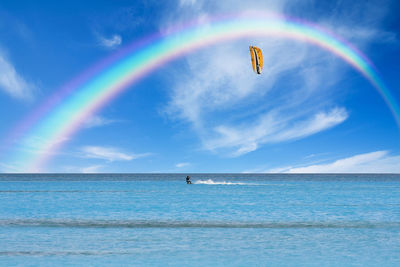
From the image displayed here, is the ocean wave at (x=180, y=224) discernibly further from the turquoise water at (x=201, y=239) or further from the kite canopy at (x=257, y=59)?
the kite canopy at (x=257, y=59)

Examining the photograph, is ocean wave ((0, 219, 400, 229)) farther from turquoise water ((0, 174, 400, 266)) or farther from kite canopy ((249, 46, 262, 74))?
kite canopy ((249, 46, 262, 74))

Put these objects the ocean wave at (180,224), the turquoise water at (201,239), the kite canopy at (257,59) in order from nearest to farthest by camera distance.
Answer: the turquoise water at (201,239), the ocean wave at (180,224), the kite canopy at (257,59)

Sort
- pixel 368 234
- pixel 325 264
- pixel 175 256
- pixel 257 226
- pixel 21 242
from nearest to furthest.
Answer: pixel 325 264 → pixel 175 256 → pixel 21 242 → pixel 368 234 → pixel 257 226

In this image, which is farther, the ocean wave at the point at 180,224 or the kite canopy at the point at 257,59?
the kite canopy at the point at 257,59

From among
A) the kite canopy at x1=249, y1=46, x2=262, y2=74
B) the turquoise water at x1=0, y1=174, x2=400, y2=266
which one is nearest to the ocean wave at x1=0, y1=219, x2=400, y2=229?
the turquoise water at x1=0, y1=174, x2=400, y2=266

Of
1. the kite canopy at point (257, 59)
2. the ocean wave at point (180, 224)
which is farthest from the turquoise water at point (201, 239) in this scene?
the kite canopy at point (257, 59)

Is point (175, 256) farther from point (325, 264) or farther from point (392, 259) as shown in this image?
point (392, 259)

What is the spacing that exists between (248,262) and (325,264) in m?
3.26

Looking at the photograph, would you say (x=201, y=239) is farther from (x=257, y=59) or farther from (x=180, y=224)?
(x=257, y=59)

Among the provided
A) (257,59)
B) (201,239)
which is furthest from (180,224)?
(257,59)

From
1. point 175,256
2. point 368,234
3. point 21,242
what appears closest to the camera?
point 175,256

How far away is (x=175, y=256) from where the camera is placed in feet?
59.5

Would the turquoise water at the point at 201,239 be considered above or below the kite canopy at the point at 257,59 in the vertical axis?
below

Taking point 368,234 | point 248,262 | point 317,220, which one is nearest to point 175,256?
point 248,262
